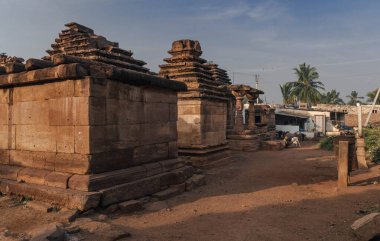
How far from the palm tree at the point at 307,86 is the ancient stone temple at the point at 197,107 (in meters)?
39.5

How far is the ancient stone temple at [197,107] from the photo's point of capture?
36.8ft

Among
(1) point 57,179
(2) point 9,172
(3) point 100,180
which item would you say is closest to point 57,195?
(1) point 57,179

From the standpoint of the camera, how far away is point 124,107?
252 inches

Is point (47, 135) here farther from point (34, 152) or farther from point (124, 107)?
point (124, 107)

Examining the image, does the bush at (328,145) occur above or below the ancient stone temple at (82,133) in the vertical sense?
below

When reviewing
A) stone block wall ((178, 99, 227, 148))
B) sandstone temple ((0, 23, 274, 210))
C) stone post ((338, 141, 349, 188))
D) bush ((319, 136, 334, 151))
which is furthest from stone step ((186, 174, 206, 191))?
bush ((319, 136, 334, 151))

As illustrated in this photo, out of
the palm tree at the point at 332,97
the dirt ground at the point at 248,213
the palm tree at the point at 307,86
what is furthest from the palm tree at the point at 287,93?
the dirt ground at the point at 248,213

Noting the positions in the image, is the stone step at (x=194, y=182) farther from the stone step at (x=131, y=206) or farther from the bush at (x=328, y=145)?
the bush at (x=328, y=145)

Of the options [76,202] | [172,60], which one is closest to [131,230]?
[76,202]

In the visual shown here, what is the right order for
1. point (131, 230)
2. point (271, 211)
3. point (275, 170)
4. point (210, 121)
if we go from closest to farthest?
point (131, 230), point (271, 211), point (275, 170), point (210, 121)

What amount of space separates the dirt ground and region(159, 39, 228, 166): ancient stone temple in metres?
2.95

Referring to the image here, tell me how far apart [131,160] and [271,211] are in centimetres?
306

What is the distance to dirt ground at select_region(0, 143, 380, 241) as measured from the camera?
4488 millimetres

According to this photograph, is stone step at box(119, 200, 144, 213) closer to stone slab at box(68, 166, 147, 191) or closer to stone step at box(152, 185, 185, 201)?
stone slab at box(68, 166, 147, 191)
